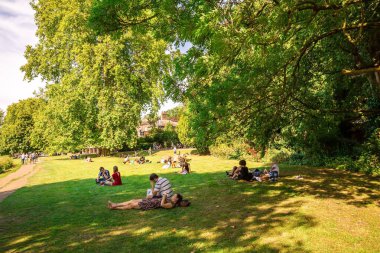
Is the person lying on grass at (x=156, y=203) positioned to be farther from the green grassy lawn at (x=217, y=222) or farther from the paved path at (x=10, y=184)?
the paved path at (x=10, y=184)

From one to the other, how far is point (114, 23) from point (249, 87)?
4255mm

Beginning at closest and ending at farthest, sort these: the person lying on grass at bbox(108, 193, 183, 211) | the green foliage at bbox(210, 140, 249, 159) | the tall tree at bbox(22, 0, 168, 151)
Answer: the person lying on grass at bbox(108, 193, 183, 211), the green foliage at bbox(210, 140, 249, 159), the tall tree at bbox(22, 0, 168, 151)

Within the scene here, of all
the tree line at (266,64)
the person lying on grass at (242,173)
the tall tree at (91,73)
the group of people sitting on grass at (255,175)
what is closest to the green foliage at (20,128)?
the tall tree at (91,73)

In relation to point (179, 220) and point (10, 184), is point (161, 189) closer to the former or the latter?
point (179, 220)

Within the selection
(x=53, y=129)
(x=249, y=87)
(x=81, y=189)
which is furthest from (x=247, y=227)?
(x=53, y=129)

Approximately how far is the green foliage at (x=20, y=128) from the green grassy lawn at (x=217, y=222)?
205 feet

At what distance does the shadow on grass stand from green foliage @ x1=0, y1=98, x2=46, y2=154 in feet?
202

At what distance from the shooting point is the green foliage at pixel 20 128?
66.4m

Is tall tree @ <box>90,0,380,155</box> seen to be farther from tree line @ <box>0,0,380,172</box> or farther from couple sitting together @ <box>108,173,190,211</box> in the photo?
couple sitting together @ <box>108,173,190,211</box>

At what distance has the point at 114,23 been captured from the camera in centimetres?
745

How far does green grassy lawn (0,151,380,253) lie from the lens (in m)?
6.03

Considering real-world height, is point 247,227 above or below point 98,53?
below

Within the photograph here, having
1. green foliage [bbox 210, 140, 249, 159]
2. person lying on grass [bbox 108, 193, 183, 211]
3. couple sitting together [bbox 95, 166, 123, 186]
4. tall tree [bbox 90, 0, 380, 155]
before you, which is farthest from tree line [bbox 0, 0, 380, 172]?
couple sitting together [bbox 95, 166, 123, 186]

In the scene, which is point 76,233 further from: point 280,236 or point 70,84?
point 70,84
